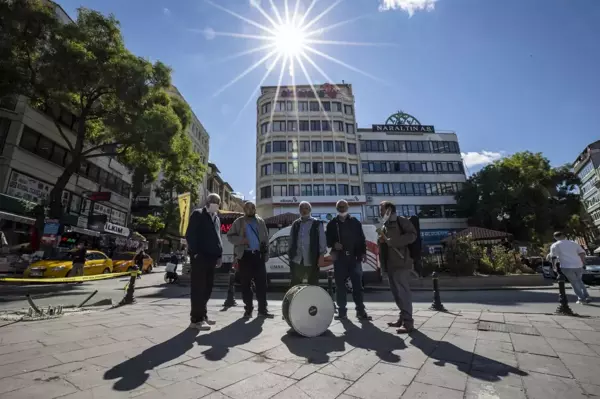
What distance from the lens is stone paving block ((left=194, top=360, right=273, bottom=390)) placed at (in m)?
2.21

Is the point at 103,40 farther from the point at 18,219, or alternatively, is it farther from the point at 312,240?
the point at 312,240

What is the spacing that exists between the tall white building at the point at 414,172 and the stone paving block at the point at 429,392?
3765cm

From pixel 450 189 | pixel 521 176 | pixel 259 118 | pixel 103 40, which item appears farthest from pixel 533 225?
pixel 103 40

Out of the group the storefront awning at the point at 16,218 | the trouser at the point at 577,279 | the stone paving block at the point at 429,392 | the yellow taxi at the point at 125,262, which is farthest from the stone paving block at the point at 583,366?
the storefront awning at the point at 16,218

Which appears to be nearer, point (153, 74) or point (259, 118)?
point (153, 74)

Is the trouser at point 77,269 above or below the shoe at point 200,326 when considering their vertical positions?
above

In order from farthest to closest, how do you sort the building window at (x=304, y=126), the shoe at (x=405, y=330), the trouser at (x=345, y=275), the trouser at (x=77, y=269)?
the building window at (x=304, y=126)
the trouser at (x=77, y=269)
the trouser at (x=345, y=275)
the shoe at (x=405, y=330)

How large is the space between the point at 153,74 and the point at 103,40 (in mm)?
3117

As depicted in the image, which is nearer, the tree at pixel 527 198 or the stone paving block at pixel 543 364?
the stone paving block at pixel 543 364

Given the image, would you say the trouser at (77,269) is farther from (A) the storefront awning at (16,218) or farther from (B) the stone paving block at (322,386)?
(B) the stone paving block at (322,386)

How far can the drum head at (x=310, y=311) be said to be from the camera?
12.1 ft

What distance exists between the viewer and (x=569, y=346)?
3301 mm

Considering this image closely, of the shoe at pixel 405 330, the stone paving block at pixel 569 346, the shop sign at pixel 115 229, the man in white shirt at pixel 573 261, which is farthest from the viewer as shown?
the shop sign at pixel 115 229

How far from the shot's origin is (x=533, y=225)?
116 feet
